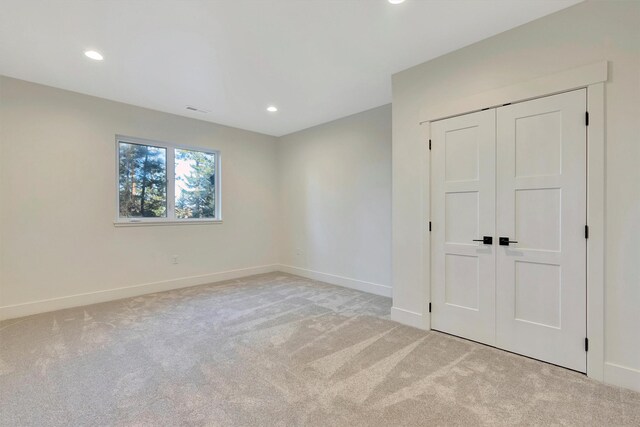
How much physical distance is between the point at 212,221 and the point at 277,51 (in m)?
3.20

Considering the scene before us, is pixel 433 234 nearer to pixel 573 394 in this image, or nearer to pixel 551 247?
pixel 551 247

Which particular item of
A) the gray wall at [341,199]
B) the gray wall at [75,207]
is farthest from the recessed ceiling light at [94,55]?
the gray wall at [341,199]

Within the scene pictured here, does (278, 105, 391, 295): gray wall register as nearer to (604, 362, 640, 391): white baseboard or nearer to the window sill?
the window sill

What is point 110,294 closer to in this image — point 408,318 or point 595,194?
point 408,318

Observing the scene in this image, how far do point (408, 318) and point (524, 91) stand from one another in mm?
2385

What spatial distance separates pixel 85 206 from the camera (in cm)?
Result: 383

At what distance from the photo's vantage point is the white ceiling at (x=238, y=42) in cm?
220

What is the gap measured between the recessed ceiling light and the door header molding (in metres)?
3.24

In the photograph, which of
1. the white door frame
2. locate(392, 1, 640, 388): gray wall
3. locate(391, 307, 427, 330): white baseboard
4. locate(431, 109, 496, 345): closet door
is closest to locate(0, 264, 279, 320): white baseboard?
locate(391, 307, 427, 330): white baseboard

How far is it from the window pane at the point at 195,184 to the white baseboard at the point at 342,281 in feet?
6.05

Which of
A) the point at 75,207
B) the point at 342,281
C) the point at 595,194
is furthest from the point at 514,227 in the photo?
the point at 75,207

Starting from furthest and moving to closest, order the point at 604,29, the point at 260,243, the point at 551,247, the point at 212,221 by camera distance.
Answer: the point at 260,243
the point at 212,221
the point at 551,247
the point at 604,29

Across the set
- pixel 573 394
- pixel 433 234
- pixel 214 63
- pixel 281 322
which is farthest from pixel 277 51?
pixel 573 394

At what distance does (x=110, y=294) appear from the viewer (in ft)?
13.1
